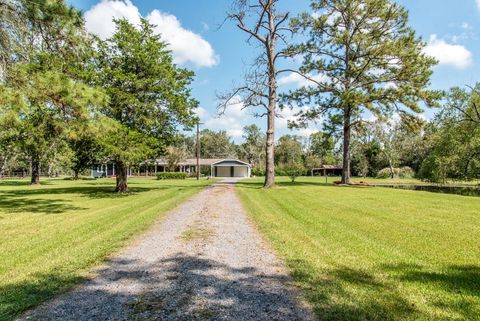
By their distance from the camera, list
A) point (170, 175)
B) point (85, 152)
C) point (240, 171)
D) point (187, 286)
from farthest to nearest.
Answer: point (240, 171), point (170, 175), point (85, 152), point (187, 286)

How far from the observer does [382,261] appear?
5.92 metres

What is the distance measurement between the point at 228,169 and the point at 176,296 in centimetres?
5953

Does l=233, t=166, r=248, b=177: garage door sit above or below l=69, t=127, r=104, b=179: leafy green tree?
below

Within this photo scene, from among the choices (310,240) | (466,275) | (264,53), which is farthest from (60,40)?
(264,53)

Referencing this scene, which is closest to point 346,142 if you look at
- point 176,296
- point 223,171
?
point 176,296

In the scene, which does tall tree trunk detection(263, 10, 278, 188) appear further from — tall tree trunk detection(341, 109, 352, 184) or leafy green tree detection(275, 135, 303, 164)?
leafy green tree detection(275, 135, 303, 164)

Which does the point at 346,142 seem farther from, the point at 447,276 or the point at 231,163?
the point at 231,163

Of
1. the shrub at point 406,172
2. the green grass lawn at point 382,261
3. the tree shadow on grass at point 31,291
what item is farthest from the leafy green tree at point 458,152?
the tree shadow on grass at point 31,291

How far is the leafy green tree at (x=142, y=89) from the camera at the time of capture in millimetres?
19609

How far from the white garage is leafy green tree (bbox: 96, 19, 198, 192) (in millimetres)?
39846

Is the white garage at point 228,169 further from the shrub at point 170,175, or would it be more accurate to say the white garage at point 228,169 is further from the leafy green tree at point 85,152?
the leafy green tree at point 85,152

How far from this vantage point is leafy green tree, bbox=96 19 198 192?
772 inches

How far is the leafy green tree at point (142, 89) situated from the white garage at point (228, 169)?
39.8 m

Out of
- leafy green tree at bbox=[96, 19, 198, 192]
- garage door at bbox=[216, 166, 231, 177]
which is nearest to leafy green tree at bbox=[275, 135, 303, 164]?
garage door at bbox=[216, 166, 231, 177]
